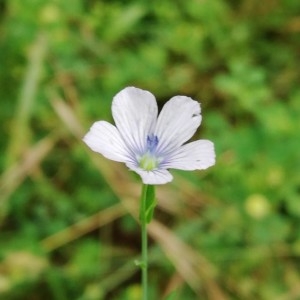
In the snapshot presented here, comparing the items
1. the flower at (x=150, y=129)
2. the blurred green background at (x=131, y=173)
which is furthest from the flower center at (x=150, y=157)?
the blurred green background at (x=131, y=173)

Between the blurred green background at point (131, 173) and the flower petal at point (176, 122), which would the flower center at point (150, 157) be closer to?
the flower petal at point (176, 122)

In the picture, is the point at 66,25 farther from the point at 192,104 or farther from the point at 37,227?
the point at 192,104

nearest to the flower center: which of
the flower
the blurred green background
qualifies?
the flower

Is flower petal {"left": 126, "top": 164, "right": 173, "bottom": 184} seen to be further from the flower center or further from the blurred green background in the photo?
the blurred green background

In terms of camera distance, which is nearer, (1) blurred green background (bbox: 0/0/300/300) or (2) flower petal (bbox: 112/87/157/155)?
(2) flower petal (bbox: 112/87/157/155)

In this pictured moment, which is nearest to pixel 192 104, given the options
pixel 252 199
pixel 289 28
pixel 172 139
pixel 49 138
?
pixel 172 139

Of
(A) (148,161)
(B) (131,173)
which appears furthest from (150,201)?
(B) (131,173)
